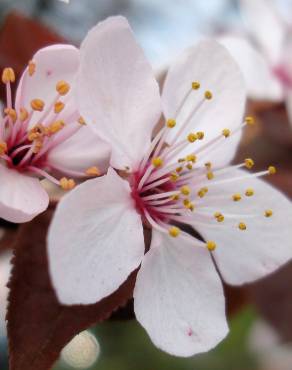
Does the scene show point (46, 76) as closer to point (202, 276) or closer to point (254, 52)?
point (202, 276)

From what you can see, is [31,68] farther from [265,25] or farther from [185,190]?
[265,25]

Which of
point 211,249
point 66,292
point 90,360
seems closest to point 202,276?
point 211,249

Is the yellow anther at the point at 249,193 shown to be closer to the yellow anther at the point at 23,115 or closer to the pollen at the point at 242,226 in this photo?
the pollen at the point at 242,226

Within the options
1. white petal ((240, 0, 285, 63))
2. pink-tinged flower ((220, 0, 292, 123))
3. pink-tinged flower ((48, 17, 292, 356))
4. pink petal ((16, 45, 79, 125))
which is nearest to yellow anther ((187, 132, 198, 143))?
pink-tinged flower ((48, 17, 292, 356))

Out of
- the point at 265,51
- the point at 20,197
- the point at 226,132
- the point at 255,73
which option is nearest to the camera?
the point at 20,197

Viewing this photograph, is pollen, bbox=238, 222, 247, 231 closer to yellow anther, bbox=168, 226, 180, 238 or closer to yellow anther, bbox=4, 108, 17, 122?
yellow anther, bbox=168, 226, 180, 238

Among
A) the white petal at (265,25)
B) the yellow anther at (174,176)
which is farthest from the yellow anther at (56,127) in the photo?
the white petal at (265,25)

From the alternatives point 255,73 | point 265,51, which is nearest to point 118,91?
point 255,73
